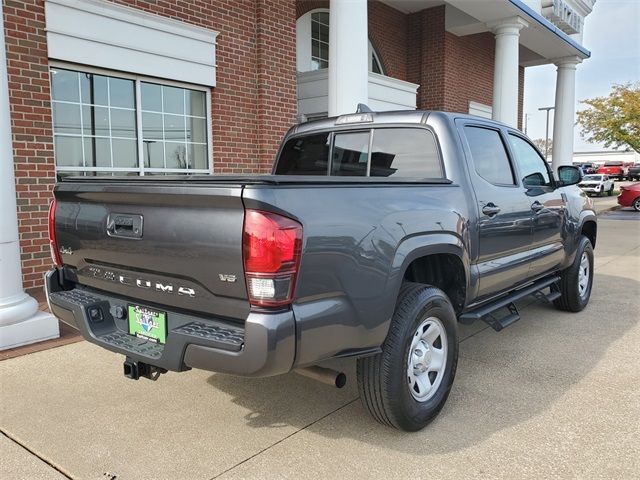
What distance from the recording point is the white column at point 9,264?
176 inches

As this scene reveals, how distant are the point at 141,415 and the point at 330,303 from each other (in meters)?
1.61

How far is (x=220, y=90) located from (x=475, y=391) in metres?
5.95

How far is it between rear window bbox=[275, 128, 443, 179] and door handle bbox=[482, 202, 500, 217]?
1.40 feet

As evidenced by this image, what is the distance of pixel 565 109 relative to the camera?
16.4 m

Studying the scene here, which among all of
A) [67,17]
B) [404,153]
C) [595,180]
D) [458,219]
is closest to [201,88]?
[67,17]

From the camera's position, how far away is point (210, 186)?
8.23 ft

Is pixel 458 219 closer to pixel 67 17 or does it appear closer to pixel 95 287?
pixel 95 287

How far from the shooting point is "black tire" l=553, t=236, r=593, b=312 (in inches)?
226

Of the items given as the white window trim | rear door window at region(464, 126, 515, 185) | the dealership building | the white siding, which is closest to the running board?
rear door window at region(464, 126, 515, 185)

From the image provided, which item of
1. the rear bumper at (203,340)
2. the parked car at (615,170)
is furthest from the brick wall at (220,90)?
the parked car at (615,170)

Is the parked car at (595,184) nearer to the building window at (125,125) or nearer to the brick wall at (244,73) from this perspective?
the brick wall at (244,73)

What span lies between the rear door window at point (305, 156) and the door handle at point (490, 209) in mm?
1235

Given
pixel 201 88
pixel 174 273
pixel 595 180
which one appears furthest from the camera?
pixel 595 180

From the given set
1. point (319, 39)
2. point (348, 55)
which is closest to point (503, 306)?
point (348, 55)
